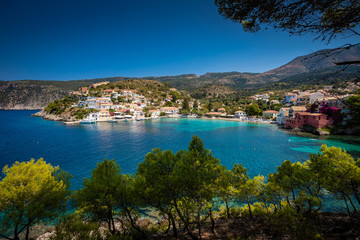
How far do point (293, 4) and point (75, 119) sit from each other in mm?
83455

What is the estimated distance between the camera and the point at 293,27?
5.97m

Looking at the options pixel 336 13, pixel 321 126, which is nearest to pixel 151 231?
pixel 336 13

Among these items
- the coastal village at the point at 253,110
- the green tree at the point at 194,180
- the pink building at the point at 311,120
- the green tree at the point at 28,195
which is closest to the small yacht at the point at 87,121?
the coastal village at the point at 253,110

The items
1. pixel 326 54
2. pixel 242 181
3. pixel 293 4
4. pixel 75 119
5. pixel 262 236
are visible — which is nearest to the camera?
pixel 326 54

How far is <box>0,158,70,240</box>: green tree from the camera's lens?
7.91 m

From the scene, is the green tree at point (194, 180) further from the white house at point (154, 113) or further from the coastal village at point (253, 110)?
the white house at point (154, 113)

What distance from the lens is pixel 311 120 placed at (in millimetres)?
42688

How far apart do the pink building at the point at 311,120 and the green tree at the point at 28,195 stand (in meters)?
54.4

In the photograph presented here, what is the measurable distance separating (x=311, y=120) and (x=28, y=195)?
57.4 m

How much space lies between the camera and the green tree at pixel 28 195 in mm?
7914

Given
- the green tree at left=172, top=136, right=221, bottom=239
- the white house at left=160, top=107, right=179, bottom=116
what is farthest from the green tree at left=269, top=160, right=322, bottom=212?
the white house at left=160, top=107, right=179, bottom=116

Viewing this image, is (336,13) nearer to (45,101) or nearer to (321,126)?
(321,126)

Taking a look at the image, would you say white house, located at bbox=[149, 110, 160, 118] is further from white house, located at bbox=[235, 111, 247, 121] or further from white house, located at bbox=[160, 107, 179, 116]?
white house, located at bbox=[235, 111, 247, 121]

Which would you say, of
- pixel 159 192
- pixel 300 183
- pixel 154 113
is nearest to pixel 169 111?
pixel 154 113
